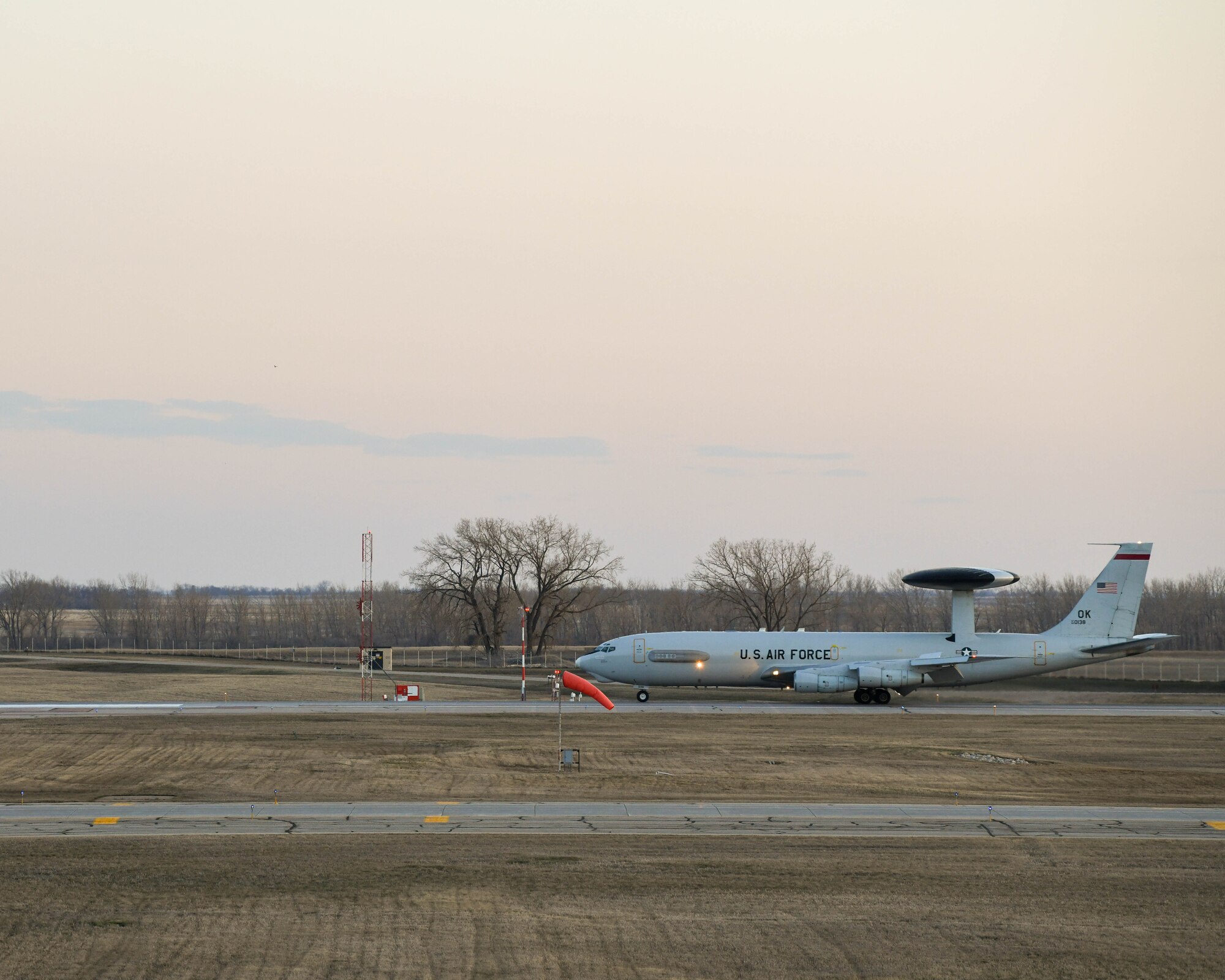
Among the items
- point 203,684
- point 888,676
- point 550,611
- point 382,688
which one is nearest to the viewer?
point 888,676

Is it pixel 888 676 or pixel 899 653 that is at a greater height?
pixel 899 653

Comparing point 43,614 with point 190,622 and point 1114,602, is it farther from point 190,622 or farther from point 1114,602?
point 1114,602

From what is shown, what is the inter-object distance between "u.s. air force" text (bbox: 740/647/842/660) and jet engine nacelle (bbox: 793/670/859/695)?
1.13m

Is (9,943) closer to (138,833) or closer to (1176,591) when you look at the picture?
(138,833)

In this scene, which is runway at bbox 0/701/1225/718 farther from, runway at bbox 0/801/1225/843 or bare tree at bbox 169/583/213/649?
bare tree at bbox 169/583/213/649

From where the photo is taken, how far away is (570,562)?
122 m

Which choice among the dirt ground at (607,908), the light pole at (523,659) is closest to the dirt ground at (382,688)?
the light pole at (523,659)

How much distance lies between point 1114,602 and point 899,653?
1200cm

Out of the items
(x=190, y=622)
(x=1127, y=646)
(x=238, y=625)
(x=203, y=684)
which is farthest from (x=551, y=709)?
(x=190, y=622)

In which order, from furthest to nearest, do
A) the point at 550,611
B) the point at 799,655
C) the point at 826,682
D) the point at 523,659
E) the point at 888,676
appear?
the point at 550,611, the point at 799,655, the point at 888,676, the point at 826,682, the point at 523,659

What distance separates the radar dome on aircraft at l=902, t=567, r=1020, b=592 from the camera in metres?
60.5

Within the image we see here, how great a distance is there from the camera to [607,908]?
67.4 ft

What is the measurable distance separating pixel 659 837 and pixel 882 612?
171 metres

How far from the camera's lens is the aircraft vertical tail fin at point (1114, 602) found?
62625mm
